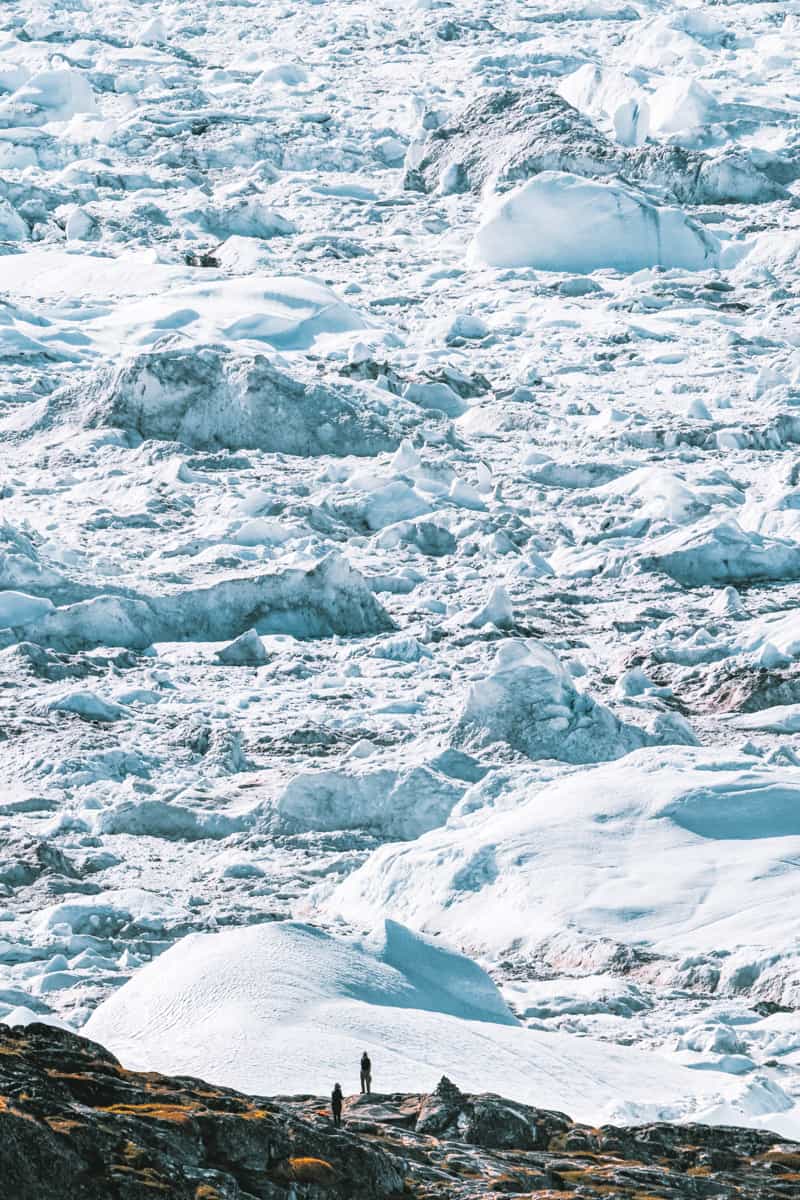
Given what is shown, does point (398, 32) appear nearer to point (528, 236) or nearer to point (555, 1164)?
point (528, 236)

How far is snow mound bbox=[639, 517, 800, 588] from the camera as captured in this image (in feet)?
81.9

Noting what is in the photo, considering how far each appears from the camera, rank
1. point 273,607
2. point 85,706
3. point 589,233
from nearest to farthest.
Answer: point 85,706 → point 273,607 → point 589,233

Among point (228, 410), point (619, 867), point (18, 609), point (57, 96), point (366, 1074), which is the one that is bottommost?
point (57, 96)

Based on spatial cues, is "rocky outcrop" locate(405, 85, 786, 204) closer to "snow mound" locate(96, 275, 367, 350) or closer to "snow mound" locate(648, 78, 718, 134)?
"snow mound" locate(648, 78, 718, 134)

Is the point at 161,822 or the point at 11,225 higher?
the point at 161,822

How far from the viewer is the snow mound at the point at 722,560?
2497 centimetres

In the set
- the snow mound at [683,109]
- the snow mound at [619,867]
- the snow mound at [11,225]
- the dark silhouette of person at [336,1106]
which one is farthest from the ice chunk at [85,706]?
the snow mound at [683,109]

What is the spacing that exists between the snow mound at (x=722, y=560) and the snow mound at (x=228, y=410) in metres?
5.28

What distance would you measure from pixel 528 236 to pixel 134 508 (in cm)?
1243

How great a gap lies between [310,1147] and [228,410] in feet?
65.4

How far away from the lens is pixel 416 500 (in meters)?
27.1

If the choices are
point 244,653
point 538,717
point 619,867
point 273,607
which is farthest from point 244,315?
point 619,867

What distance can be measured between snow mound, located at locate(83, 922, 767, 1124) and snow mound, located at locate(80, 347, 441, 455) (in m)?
14.9

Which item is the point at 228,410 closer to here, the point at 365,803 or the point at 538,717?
the point at 538,717
